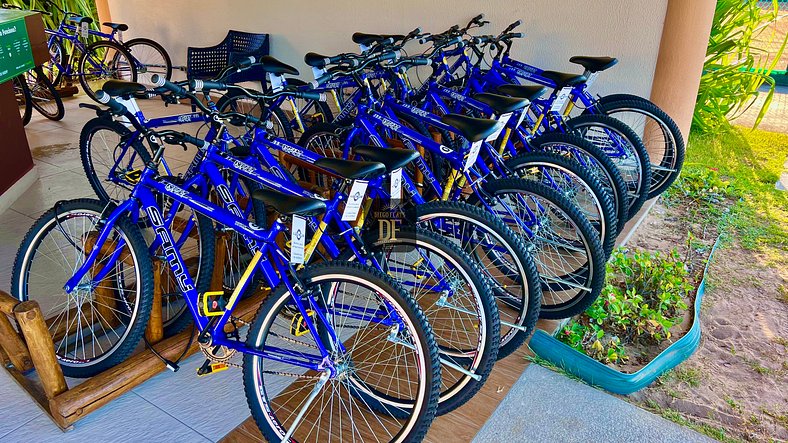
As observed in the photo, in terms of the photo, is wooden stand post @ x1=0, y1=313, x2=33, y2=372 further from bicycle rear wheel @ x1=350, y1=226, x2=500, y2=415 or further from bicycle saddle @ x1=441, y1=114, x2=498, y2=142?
bicycle saddle @ x1=441, y1=114, x2=498, y2=142

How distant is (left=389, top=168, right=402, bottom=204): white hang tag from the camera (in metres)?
1.97

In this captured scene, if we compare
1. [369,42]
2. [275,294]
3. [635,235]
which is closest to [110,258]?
[275,294]

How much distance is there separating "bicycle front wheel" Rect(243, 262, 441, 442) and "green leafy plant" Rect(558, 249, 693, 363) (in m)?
0.81

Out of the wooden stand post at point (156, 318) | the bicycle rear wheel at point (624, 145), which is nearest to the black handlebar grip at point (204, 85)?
the wooden stand post at point (156, 318)

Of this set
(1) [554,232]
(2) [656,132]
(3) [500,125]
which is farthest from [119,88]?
(2) [656,132]

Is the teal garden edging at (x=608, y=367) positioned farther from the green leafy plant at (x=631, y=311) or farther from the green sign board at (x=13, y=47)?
the green sign board at (x=13, y=47)

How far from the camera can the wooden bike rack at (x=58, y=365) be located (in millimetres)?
1760

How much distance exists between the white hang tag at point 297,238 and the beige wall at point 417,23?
2.98 m

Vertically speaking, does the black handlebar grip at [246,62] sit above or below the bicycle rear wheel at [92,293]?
above

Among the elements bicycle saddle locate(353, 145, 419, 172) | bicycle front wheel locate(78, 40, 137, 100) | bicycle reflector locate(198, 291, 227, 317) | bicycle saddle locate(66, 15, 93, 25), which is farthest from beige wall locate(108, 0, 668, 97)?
bicycle reflector locate(198, 291, 227, 317)

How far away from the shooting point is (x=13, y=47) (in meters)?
3.16

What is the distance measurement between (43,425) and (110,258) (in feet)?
1.93

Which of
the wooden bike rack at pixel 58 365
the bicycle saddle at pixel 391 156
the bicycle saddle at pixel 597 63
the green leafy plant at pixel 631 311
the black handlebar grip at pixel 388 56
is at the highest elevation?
the black handlebar grip at pixel 388 56

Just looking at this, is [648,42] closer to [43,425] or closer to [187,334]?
[187,334]
